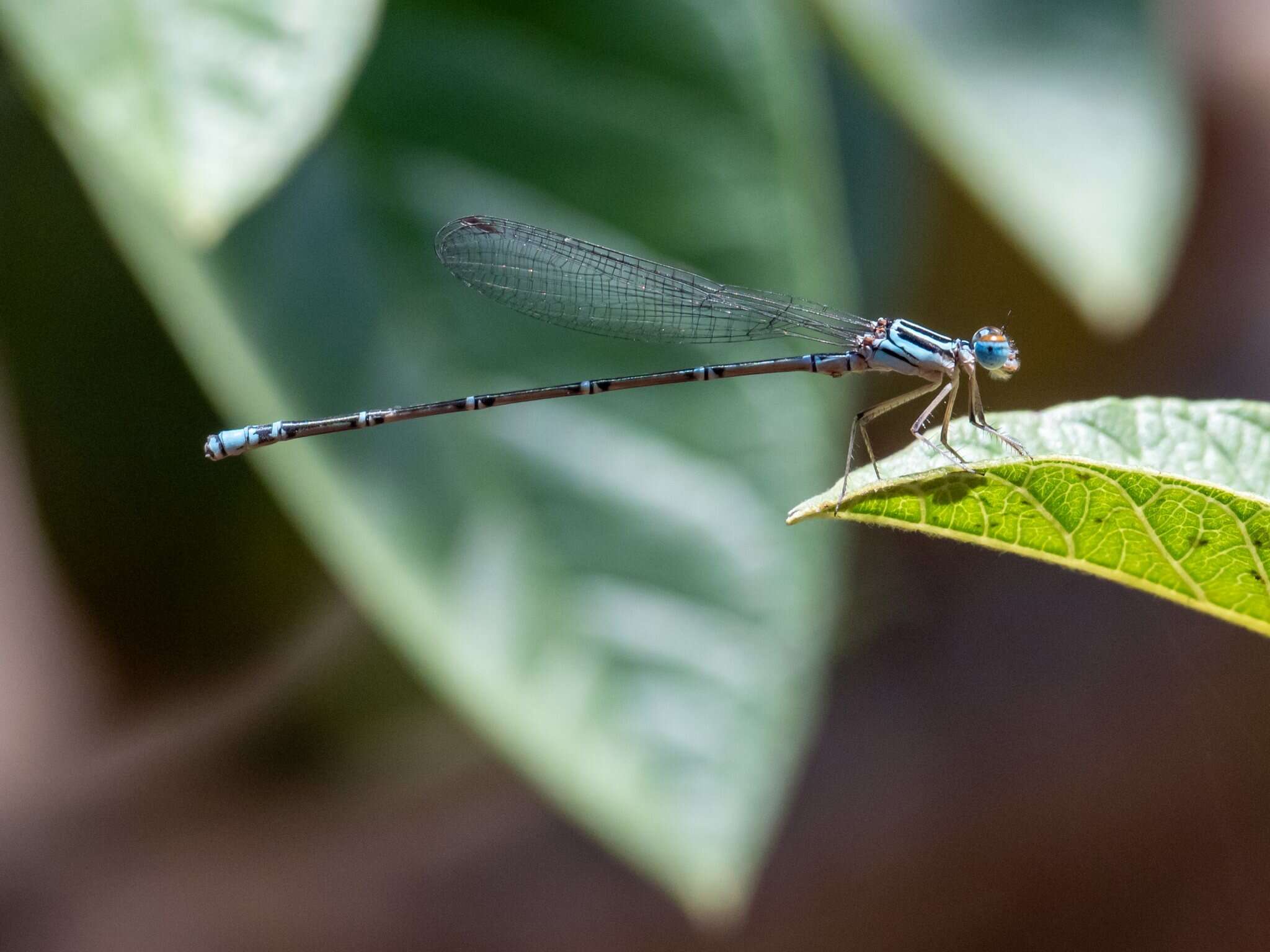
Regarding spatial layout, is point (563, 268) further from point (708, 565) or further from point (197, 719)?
point (197, 719)

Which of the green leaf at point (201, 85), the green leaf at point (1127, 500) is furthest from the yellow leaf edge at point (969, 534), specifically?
the green leaf at point (201, 85)

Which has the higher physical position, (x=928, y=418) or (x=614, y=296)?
(x=614, y=296)

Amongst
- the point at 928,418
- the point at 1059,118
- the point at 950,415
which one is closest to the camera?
the point at 950,415

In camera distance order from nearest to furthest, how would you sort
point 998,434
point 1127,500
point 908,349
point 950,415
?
point 1127,500 < point 998,434 < point 950,415 < point 908,349

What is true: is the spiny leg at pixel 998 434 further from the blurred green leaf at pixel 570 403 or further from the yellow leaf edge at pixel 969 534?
the blurred green leaf at pixel 570 403

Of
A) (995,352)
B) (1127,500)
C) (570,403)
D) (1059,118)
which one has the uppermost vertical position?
(1059,118)

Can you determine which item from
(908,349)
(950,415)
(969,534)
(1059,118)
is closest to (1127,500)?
(969,534)

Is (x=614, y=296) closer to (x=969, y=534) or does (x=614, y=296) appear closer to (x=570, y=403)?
(x=570, y=403)

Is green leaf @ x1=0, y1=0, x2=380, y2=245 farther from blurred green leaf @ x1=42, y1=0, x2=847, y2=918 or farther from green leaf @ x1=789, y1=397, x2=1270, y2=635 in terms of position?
green leaf @ x1=789, y1=397, x2=1270, y2=635

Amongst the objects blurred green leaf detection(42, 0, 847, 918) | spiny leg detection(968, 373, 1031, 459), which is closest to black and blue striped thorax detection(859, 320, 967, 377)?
blurred green leaf detection(42, 0, 847, 918)
